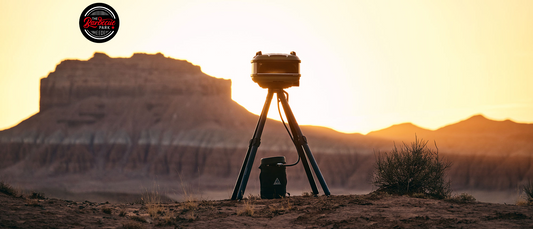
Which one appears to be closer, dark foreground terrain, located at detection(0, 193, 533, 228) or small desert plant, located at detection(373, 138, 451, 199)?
dark foreground terrain, located at detection(0, 193, 533, 228)

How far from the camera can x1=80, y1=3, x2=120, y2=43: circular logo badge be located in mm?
17203

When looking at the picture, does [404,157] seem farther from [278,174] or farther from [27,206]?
[27,206]

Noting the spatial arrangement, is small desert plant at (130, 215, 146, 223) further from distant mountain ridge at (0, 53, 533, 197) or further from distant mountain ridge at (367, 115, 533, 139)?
distant mountain ridge at (367, 115, 533, 139)

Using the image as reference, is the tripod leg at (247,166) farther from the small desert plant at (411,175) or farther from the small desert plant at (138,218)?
the small desert plant at (411,175)

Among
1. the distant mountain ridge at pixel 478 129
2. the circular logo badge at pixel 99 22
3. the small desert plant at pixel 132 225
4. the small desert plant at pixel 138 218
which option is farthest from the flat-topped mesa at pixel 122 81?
the small desert plant at pixel 132 225

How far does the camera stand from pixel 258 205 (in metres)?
9.55

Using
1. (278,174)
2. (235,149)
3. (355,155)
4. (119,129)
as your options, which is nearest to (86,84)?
(119,129)

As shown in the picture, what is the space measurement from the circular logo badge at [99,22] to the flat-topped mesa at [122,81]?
297 ft

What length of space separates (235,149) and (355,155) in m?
21.6

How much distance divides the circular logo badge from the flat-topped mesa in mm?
90635

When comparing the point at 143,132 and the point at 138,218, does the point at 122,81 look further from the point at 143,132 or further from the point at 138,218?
the point at 138,218

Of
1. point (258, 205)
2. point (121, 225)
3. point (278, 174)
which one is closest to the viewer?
point (121, 225)

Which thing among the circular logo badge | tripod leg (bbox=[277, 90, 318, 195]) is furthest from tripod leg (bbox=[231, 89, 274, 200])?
the circular logo badge

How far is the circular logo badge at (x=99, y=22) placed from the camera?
56.4ft
